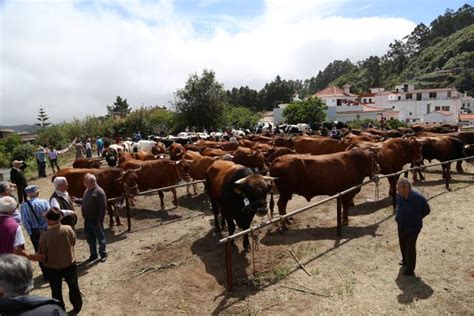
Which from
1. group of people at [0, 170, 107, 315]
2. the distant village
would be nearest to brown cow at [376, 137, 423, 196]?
group of people at [0, 170, 107, 315]

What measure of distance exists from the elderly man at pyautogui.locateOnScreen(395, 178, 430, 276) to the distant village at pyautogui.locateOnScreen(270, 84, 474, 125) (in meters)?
60.6

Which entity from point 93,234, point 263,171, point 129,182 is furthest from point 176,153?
point 93,234

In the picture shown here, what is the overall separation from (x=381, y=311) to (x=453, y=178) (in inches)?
418

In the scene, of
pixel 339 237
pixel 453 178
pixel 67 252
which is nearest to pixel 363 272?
pixel 339 237

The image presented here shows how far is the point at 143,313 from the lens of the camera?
243 inches

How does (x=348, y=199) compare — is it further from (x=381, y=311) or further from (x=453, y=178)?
(x=453, y=178)

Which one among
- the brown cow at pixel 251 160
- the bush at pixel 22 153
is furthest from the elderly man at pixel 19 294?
the bush at pixel 22 153

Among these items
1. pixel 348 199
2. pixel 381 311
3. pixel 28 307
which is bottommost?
pixel 381 311

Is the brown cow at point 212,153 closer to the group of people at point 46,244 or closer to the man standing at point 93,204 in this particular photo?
the group of people at point 46,244

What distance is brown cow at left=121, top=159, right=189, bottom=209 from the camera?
42.5 ft

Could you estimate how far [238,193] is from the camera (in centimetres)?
791

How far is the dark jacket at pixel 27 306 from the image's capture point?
9.86 ft

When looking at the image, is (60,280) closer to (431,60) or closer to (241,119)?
(241,119)

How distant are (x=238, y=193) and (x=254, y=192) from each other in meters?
0.56
